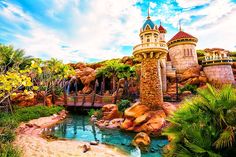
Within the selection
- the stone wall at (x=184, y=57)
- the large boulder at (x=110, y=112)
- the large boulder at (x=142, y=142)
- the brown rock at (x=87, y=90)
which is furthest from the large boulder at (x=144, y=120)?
the brown rock at (x=87, y=90)

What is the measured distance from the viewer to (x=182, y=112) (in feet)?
15.3

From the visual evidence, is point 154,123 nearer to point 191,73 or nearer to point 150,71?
point 150,71

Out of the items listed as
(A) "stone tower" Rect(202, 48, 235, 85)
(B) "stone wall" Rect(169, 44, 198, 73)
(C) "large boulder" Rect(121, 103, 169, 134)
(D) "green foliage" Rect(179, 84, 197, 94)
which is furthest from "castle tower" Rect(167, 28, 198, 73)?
(C) "large boulder" Rect(121, 103, 169, 134)

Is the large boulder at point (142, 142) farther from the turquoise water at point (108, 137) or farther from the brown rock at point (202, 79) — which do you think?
the brown rock at point (202, 79)

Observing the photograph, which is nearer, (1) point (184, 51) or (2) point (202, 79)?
(2) point (202, 79)

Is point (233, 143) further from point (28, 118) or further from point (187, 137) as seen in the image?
point (28, 118)

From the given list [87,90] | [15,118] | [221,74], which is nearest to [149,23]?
[15,118]

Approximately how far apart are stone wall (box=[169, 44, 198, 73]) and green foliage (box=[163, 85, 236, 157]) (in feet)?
90.7

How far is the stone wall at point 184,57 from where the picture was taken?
3027 centimetres

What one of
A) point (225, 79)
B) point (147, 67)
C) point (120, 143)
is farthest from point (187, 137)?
point (225, 79)

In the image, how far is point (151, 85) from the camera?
1667cm

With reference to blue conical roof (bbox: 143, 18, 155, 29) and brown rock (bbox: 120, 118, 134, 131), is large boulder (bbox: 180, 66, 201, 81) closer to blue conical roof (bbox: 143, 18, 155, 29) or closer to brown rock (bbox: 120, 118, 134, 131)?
blue conical roof (bbox: 143, 18, 155, 29)

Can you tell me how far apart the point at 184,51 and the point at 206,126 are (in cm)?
2869

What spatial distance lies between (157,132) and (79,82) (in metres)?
29.8
